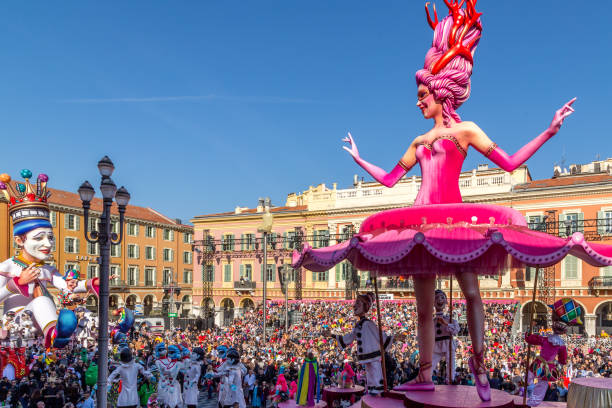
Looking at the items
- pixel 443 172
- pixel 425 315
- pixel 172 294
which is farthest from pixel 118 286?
pixel 443 172

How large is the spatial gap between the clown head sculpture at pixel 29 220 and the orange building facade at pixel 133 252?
24011mm

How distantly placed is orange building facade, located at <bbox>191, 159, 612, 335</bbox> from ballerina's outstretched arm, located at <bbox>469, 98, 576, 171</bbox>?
21.8 m

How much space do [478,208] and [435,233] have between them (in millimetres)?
770

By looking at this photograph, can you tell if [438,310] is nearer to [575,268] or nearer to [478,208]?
[478,208]

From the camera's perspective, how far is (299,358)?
58.9 feet

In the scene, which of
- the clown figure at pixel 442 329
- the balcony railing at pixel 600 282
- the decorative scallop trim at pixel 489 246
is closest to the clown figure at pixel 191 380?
the clown figure at pixel 442 329

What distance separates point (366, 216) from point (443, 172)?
3266cm

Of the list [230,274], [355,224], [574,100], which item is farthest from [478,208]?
[230,274]

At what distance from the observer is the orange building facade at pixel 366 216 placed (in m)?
32.3

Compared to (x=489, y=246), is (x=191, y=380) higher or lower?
lower

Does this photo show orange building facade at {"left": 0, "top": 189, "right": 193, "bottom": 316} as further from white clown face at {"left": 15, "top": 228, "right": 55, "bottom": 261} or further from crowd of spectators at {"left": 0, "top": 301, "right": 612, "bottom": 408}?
white clown face at {"left": 15, "top": 228, "right": 55, "bottom": 261}

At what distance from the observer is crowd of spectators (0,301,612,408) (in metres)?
11.5

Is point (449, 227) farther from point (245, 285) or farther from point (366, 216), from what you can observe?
point (245, 285)

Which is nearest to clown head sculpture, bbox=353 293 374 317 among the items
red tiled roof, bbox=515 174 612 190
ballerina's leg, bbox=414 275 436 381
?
ballerina's leg, bbox=414 275 436 381
